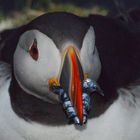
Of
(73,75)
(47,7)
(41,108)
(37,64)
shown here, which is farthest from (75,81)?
(47,7)

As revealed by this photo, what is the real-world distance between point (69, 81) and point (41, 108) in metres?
0.41

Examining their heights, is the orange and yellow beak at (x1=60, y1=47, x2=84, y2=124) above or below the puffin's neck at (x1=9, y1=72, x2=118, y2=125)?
above

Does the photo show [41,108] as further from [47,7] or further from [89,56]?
[47,7]

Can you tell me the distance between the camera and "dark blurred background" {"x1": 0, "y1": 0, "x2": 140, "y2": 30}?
7254 millimetres

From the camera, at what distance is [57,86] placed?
4.20 metres

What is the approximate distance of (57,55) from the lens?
4.14 meters

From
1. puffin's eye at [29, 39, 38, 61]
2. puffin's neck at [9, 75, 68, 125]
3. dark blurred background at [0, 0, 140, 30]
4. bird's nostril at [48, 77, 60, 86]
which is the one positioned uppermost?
puffin's eye at [29, 39, 38, 61]

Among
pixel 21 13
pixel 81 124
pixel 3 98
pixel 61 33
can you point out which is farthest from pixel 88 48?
pixel 21 13

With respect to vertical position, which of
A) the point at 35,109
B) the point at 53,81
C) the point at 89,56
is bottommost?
the point at 35,109

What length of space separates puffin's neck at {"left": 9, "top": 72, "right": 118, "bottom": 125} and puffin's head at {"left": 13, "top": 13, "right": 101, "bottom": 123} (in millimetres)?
101

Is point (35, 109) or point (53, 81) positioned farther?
point (35, 109)

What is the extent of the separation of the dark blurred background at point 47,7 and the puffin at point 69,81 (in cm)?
207

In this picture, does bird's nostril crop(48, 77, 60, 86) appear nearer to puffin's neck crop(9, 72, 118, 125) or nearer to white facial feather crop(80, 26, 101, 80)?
white facial feather crop(80, 26, 101, 80)

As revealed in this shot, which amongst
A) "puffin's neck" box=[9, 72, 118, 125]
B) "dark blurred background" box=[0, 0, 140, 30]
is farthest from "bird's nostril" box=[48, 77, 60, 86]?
"dark blurred background" box=[0, 0, 140, 30]
